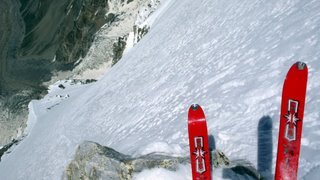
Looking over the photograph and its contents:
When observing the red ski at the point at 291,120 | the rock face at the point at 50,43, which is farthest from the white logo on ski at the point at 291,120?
the rock face at the point at 50,43

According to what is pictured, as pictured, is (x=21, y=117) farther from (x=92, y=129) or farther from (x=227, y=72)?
(x=227, y=72)

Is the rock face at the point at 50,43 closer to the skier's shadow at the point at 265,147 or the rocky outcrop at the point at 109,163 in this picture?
the skier's shadow at the point at 265,147

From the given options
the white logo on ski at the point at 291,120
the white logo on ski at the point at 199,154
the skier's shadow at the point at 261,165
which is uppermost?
the white logo on ski at the point at 291,120

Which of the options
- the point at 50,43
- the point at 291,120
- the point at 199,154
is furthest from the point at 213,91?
the point at 50,43

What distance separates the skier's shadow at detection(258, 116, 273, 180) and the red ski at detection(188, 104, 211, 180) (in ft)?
3.79

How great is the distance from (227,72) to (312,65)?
3.40m

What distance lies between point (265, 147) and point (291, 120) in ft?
7.17

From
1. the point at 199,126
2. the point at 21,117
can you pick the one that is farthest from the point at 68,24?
the point at 199,126

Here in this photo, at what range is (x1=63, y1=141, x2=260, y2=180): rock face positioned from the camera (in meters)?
7.86

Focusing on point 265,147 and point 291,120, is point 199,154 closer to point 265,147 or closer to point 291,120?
point 291,120

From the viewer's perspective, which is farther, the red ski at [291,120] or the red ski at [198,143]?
the red ski at [198,143]

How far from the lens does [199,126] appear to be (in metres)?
6.80

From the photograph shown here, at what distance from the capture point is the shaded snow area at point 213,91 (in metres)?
8.94

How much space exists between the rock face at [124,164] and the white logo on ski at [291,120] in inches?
59.4
